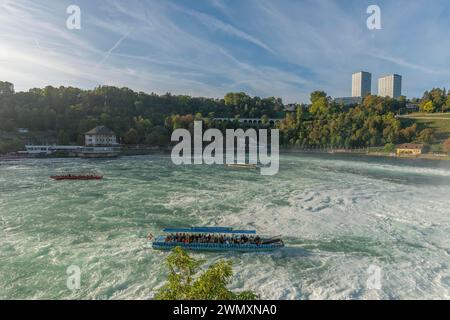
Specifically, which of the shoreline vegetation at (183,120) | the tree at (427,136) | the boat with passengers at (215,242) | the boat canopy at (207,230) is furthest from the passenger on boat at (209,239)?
the tree at (427,136)

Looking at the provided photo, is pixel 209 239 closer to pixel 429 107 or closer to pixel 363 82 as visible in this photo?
pixel 429 107

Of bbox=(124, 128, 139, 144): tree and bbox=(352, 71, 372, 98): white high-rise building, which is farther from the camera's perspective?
bbox=(352, 71, 372, 98): white high-rise building

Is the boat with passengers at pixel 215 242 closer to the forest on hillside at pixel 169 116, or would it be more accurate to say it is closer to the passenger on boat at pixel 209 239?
the passenger on boat at pixel 209 239

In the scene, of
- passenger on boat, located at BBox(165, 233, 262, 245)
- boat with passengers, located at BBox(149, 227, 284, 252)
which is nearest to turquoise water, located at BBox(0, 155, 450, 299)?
boat with passengers, located at BBox(149, 227, 284, 252)

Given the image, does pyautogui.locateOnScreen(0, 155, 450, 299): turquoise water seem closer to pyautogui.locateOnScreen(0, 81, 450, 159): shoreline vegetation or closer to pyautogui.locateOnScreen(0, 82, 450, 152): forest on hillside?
pyautogui.locateOnScreen(0, 81, 450, 159): shoreline vegetation

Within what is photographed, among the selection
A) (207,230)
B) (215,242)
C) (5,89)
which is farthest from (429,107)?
(5,89)
